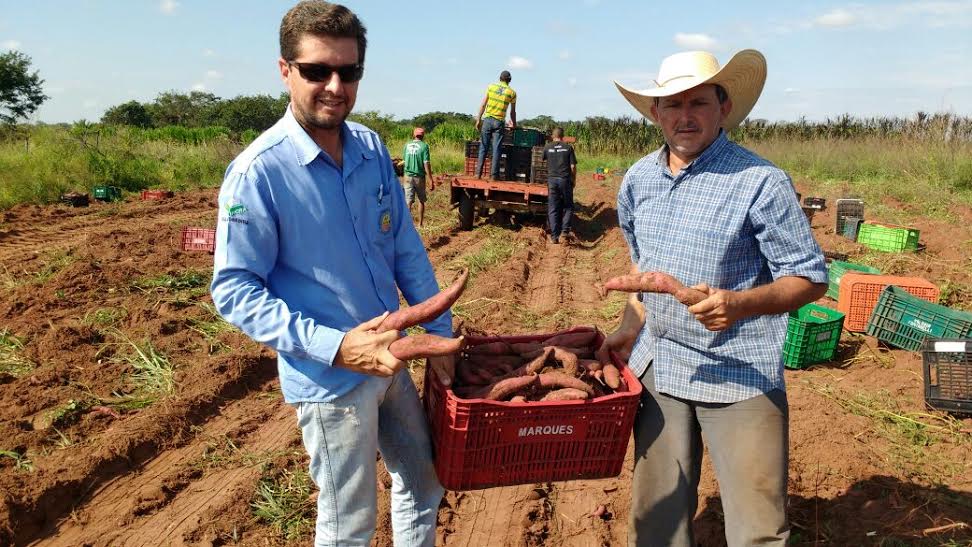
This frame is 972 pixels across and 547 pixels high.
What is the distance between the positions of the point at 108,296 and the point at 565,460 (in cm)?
673

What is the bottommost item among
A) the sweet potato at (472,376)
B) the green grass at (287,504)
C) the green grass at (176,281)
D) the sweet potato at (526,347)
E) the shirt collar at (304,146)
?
the green grass at (287,504)

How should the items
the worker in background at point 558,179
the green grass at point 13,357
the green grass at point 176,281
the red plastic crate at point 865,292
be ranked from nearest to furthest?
the green grass at point 13,357 < the red plastic crate at point 865,292 < the green grass at point 176,281 < the worker in background at point 558,179

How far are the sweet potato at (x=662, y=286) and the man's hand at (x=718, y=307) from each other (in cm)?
2

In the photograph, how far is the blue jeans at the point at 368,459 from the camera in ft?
7.38

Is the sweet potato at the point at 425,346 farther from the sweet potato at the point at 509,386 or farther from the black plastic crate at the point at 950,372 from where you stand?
the black plastic crate at the point at 950,372

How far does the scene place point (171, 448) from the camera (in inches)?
174

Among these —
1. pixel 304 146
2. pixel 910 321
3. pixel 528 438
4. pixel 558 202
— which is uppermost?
pixel 304 146

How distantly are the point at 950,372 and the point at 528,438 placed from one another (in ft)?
13.8

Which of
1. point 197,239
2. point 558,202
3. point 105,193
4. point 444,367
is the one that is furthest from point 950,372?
point 105,193

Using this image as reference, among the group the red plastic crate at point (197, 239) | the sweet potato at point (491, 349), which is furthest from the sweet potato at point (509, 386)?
the red plastic crate at point (197, 239)

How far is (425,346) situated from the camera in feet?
6.20

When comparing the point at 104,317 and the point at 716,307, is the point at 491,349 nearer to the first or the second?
the point at 716,307

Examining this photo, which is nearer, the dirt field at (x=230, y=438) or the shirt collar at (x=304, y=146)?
the shirt collar at (x=304, y=146)

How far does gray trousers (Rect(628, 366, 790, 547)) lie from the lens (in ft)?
7.46
